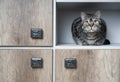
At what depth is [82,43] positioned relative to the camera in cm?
113

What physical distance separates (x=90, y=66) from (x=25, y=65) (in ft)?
1.29

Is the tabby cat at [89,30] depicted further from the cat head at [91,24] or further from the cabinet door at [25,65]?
the cabinet door at [25,65]

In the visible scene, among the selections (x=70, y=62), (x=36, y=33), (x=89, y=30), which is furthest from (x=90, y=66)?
(x=36, y=33)

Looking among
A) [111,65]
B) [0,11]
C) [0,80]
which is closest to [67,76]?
[111,65]

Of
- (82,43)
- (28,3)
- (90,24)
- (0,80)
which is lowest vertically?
(0,80)

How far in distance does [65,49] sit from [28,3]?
36 cm

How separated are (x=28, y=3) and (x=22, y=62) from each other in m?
0.36

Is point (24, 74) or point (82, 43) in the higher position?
point (82, 43)

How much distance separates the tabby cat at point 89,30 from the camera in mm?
1075

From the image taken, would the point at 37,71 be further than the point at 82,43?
No

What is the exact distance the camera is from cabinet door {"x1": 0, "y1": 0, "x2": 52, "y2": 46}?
1.04 meters

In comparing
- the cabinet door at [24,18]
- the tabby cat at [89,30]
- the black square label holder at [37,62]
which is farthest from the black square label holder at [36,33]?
the tabby cat at [89,30]

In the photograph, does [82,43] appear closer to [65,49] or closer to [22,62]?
[65,49]

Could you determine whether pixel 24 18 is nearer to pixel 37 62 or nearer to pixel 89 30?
pixel 37 62
